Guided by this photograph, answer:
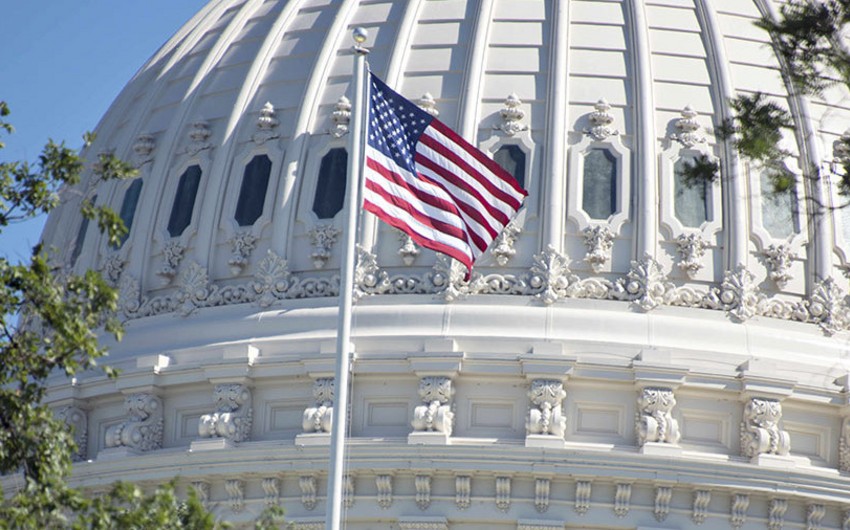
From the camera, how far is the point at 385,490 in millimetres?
41281

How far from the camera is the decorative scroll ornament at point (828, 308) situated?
44469 mm

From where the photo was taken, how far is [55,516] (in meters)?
22.6

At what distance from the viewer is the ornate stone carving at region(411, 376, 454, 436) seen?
137 ft

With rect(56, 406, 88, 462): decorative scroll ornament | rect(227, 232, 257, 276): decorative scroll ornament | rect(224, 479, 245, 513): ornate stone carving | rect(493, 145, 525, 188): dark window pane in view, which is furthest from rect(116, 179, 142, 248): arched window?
rect(224, 479, 245, 513): ornate stone carving

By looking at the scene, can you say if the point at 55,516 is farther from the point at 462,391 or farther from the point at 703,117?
the point at 703,117

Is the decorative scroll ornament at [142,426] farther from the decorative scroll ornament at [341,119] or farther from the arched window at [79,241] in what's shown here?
the decorative scroll ornament at [341,119]

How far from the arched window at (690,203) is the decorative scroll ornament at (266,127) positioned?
26.3 ft

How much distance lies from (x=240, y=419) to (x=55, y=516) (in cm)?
2055

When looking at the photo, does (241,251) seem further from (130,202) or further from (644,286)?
(644,286)

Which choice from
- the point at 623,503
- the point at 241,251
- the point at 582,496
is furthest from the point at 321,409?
the point at 623,503

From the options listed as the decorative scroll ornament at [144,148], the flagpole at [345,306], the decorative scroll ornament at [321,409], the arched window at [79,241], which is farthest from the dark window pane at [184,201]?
the flagpole at [345,306]

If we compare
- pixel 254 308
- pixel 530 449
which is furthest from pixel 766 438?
pixel 254 308

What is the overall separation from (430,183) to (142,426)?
11.6 metres

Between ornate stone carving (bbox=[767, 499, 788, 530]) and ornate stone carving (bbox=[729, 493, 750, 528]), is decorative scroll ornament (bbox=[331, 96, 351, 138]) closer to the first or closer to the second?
ornate stone carving (bbox=[729, 493, 750, 528])
